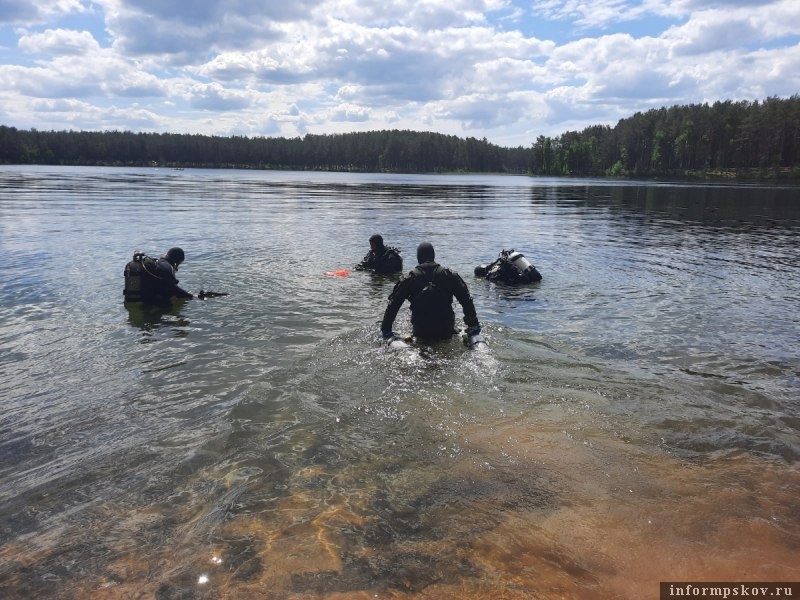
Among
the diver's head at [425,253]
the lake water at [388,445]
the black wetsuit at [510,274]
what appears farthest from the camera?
the black wetsuit at [510,274]

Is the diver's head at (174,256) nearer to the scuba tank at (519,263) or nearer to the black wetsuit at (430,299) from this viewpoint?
the black wetsuit at (430,299)

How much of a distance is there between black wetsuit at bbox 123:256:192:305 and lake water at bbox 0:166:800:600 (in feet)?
1.34

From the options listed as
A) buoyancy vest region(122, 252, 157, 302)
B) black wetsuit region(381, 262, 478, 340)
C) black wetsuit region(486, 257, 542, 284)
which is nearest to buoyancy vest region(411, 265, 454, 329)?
black wetsuit region(381, 262, 478, 340)

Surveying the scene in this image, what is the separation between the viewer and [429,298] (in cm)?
911

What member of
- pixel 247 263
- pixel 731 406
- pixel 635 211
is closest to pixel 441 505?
pixel 731 406

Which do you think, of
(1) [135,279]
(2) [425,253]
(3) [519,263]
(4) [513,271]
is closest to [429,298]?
(2) [425,253]

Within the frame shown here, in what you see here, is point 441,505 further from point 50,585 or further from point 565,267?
point 565,267

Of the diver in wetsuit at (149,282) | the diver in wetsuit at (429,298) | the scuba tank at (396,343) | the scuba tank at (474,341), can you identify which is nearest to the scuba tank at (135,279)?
the diver in wetsuit at (149,282)

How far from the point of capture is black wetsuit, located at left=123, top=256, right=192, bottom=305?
11.8 m

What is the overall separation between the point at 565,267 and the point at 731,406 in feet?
37.5

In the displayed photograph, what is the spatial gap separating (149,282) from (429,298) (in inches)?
264

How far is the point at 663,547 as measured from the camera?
13.4 feet

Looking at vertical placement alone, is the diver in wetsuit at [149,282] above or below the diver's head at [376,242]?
below

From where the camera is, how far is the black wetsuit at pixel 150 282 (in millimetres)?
11789
